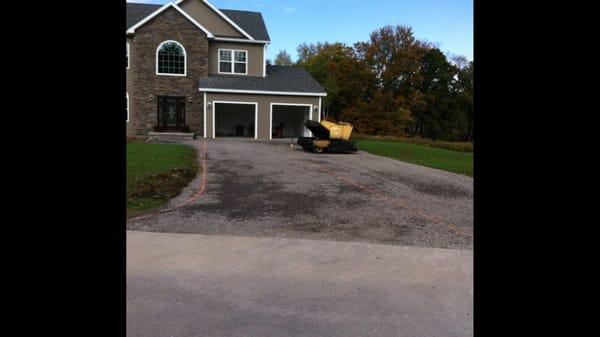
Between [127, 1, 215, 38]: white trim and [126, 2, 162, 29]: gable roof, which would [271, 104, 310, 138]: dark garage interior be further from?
[126, 2, 162, 29]: gable roof

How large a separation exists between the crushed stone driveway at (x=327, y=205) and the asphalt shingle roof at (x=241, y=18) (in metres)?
16.3


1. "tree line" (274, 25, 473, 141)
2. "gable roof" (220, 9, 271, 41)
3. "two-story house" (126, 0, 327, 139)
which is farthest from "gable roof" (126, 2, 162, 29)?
"tree line" (274, 25, 473, 141)

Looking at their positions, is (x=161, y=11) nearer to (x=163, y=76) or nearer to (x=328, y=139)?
(x=163, y=76)

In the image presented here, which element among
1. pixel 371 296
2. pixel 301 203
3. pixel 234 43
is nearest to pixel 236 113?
pixel 234 43

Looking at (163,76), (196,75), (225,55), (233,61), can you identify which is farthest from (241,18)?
(163,76)

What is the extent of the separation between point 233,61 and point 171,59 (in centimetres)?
381

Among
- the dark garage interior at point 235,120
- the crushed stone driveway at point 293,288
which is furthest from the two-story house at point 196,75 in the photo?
the crushed stone driveway at point 293,288

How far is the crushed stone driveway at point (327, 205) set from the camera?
655 centimetres

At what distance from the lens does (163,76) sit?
26.9m

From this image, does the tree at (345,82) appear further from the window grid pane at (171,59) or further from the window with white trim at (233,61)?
the window grid pane at (171,59)

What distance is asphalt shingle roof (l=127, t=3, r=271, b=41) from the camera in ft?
95.0
